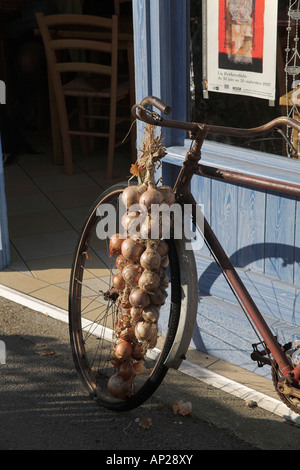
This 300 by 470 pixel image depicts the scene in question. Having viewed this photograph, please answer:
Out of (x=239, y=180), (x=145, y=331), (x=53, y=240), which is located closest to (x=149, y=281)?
(x=145, y=331)

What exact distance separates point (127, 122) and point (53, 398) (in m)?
4.57

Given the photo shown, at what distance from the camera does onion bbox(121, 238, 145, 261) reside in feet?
9.88

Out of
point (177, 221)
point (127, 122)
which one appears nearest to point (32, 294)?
point (177, 221)

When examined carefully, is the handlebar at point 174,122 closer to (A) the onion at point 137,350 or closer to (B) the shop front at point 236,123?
(B) the shop front at point 236,123

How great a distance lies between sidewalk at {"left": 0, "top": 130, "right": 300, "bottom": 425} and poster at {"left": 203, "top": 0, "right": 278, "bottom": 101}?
53.2 inches

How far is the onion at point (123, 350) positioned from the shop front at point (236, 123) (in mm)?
658

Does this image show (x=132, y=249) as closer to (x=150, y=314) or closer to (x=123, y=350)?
(x=150, y=314)

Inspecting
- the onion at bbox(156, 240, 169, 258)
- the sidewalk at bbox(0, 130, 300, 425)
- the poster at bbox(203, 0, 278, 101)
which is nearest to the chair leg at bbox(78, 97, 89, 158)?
the sidewalk at bbox(0, 130, 300, 425)

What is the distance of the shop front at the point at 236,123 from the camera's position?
341 centimetres

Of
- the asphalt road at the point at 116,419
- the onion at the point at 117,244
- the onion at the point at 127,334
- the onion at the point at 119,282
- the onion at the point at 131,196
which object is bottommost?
the asphalt road at the point at 116,419

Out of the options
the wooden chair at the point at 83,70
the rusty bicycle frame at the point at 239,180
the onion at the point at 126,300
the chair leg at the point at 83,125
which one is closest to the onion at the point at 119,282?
the onion at the point at 126,300

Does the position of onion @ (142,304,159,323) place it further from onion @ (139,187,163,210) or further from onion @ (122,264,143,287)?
onion @ (139,187,163,210)

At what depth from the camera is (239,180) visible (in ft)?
Result: 9.89

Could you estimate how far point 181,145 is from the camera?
3.86 m
